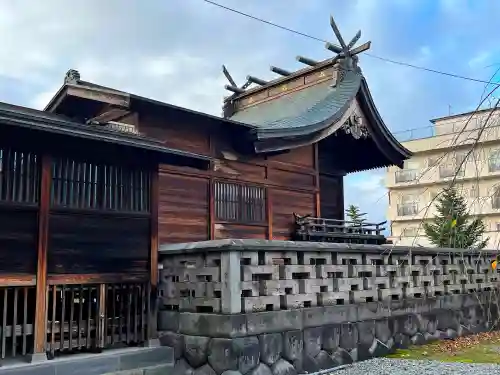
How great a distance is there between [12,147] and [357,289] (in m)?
6.09

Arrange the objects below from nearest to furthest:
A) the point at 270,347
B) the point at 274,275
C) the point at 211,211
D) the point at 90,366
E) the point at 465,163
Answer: the point at 465,163 → the point at 90,366 → the point at 270,347 → the point at 274,275 → the point at 211,211

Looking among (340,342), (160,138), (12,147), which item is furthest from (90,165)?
(340,342)

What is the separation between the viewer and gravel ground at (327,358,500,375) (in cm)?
774

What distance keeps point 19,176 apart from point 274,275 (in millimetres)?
3858

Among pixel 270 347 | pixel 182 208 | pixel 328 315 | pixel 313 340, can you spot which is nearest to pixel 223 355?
pixel 270 347

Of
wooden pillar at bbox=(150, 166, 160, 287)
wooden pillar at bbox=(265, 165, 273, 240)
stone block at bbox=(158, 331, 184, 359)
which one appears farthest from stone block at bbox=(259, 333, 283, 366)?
wooden pillar at bbox=(265, 165, 273, 240)

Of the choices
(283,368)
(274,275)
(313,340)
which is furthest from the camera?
(313,340)

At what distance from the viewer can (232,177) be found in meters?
11.1

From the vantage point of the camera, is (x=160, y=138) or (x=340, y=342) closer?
(x=340, y=342)

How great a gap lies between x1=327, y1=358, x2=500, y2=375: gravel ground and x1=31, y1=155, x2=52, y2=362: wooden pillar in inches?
168

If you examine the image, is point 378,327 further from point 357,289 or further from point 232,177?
point 232,177

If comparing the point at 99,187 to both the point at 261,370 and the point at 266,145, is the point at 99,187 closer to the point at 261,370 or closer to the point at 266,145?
the point at 261,370

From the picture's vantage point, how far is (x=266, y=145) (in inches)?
419

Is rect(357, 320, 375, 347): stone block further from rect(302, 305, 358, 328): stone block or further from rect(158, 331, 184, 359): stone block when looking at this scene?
rect(158, 331, 184, 359): stone block
